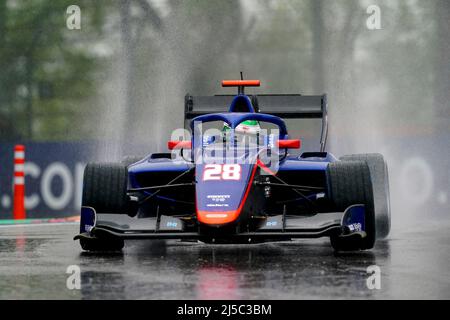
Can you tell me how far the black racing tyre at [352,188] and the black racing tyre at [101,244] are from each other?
171 cm

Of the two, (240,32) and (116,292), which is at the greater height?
(240,32)

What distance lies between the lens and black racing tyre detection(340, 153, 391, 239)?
29.7 ft

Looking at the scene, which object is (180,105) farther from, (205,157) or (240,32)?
(205,157)

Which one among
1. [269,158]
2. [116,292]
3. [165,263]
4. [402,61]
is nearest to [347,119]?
[402,61]

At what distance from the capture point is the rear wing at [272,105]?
31.9ft

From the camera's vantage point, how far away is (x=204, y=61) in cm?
1612

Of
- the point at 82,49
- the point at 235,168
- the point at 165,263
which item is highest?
the point at 82,49

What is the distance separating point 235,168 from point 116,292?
224 cm

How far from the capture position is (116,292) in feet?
16.8

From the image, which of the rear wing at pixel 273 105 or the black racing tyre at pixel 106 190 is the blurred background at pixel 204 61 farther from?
the black racing tyre at pixel 106 190

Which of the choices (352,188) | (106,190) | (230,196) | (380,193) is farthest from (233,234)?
(380,193)

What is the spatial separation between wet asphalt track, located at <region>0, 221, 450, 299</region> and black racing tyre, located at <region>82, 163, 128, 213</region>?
374 millimetres

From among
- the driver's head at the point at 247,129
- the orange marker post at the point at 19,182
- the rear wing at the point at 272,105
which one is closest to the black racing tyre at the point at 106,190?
the driver's head at the point at 247,129

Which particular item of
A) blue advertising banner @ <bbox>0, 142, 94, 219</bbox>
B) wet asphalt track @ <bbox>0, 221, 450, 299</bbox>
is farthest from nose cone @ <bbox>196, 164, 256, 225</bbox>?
Result: blue advertising banner @ <bbox>0, 142, 94, 219</bbox>
